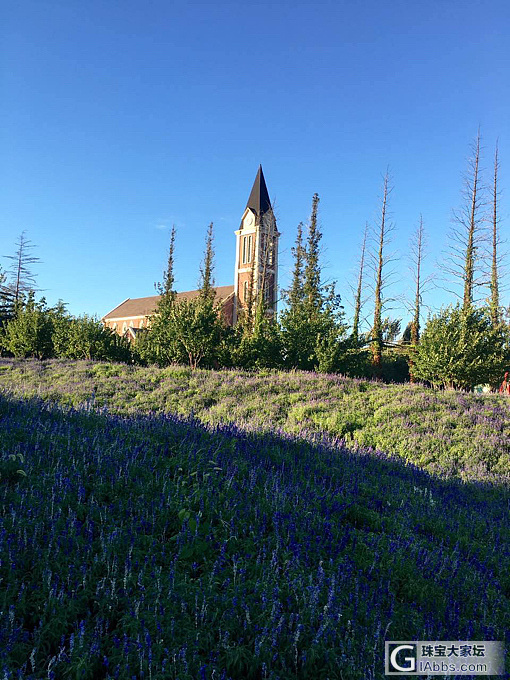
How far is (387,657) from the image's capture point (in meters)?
2.51

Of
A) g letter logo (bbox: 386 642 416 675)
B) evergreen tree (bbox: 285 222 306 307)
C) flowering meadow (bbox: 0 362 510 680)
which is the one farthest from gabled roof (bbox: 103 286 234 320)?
g letter logo (bbox: 386 642 416 675)

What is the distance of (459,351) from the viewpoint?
51.6 feet

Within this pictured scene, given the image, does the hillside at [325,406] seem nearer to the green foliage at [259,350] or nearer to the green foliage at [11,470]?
the green foliage at [259,350]

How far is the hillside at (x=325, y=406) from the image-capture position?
9.45 m

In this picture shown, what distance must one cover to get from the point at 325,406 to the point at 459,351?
21.0 ft

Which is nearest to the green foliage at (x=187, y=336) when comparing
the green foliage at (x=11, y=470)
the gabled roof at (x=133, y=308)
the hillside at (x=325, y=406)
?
the hillside at (x=325, y=406)

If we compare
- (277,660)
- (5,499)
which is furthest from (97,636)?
(5,499)

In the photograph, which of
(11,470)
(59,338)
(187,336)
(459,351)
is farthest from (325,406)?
(59,338)

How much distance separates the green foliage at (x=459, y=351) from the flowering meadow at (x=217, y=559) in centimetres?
1046

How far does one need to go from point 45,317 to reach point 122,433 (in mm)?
23138

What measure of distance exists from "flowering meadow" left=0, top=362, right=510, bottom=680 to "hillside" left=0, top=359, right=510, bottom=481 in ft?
10.4

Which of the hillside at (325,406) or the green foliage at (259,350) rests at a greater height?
the green foliage at (259,350)

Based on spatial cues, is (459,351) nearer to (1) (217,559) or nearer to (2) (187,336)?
(2) (187,336)

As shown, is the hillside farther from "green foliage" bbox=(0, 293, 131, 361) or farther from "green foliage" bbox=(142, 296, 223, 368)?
"green foliage" bbox=(0, 293, 131, 361)
